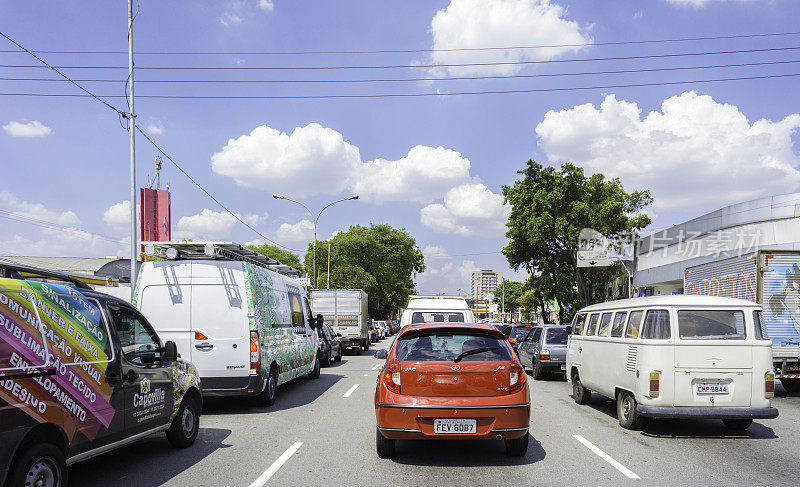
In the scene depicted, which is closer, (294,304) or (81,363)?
(81,363)

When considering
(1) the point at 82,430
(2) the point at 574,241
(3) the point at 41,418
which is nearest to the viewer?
(3) the point at 41,418

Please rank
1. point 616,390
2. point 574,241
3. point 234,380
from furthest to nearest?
point 574,241 < point 234,380 < point 616,390

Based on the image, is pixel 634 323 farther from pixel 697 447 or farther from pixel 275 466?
pixel 275 466

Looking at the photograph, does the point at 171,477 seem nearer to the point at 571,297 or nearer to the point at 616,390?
the point at 616,390

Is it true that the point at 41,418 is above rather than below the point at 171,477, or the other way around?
above

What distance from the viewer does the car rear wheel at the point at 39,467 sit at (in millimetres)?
4305

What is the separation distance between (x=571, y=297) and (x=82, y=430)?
38701 millimetres

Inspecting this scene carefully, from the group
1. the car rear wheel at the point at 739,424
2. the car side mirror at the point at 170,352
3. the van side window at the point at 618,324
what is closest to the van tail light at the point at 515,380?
the van side window at the point at 618,324

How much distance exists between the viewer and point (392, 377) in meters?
6.60

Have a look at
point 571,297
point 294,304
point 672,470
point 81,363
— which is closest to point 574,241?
point 571,297

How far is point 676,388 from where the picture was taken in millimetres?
7988

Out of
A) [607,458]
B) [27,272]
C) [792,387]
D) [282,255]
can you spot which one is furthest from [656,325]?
[282,255]

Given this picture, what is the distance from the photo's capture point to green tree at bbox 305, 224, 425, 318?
68.4 meters

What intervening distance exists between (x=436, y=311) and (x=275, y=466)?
7.33 m
